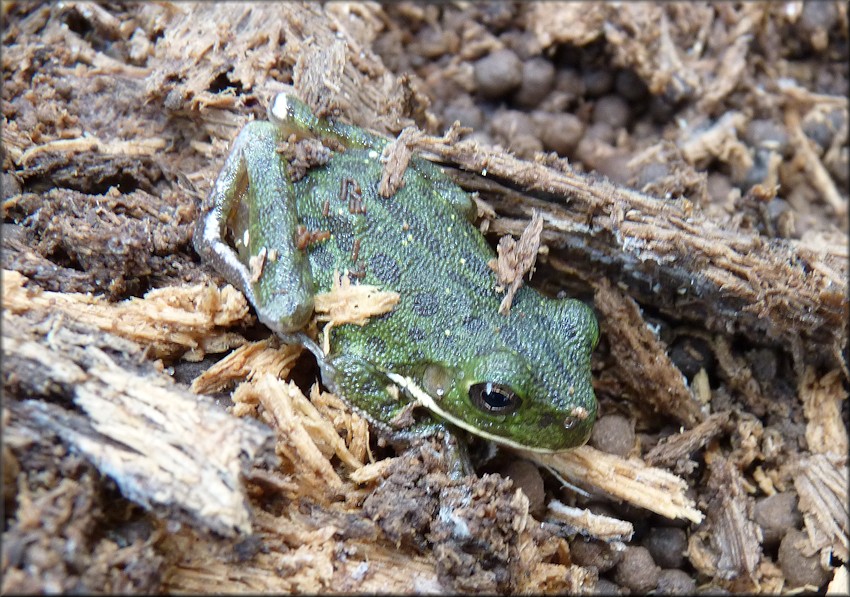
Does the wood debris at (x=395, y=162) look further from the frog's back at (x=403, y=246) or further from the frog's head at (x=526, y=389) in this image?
the frog's head at (x=526, y=389)

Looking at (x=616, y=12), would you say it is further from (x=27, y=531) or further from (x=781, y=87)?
(x=27, y=531)

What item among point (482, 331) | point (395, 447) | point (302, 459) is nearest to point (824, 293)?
point (482, 331)

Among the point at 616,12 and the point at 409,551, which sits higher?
the point at 616,12

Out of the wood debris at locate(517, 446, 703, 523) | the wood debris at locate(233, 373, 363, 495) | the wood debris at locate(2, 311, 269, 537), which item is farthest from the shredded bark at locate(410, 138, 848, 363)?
the wood debris at locate(2, 311, 269, 537)

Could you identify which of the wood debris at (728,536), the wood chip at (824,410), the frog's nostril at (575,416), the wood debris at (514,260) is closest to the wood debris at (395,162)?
the wood debris at (514,260)

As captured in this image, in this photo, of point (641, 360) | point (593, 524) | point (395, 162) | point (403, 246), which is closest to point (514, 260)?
point (403, 246)
